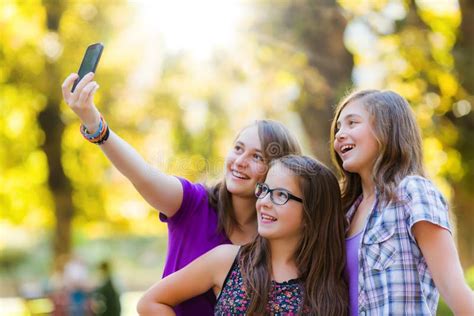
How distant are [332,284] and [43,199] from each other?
15953 millimetres

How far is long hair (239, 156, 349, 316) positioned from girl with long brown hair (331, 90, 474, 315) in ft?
0.24

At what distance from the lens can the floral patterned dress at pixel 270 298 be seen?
107 inches

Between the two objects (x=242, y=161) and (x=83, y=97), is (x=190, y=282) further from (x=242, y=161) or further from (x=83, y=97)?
(x=83, y=97)

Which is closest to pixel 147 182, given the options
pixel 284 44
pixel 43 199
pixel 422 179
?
pixel 422 179

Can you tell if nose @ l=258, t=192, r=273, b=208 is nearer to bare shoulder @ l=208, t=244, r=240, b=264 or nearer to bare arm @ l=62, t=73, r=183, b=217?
bare shoulder @ l=208, t=244, r=240, b=264

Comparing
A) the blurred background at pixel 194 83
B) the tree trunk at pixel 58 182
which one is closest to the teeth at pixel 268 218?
the blurred background at pixel 194 83

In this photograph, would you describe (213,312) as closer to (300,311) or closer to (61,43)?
(300,311)

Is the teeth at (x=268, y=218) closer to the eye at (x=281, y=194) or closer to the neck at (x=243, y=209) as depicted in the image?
the eye at (x=281, y=194)

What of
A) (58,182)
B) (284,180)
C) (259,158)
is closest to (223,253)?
(284,180)

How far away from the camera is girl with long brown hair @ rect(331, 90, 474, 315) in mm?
2570

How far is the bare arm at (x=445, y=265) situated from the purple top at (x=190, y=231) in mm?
982

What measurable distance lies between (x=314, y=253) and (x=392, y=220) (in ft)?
1.20

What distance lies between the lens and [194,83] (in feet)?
46.2

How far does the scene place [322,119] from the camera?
10242 millimetres
